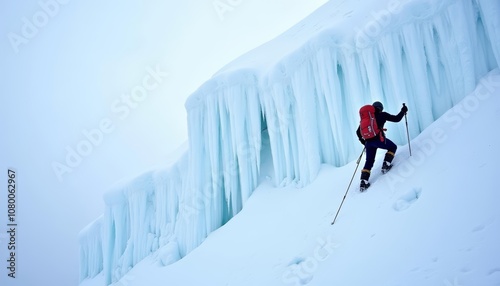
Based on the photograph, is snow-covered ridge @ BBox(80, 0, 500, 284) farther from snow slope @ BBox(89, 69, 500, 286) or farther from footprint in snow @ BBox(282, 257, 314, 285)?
footprint in snow @ BBox(282, 257, 314, 285)

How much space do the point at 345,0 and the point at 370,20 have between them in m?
3.91

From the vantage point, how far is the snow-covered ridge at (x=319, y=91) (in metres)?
7.22

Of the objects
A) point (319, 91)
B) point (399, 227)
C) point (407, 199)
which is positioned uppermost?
point (319, 91)

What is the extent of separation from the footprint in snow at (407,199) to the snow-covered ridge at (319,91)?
2.72m

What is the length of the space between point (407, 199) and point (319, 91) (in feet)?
16.5

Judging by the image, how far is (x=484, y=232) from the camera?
3314mm

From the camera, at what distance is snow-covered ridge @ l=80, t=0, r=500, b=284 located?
7.22m

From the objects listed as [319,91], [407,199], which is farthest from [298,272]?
[319,91]

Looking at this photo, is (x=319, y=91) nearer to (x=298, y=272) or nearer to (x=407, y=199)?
(x=407, y=199)

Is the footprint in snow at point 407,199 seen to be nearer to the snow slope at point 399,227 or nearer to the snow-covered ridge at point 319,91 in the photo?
the snow slope at point 399,227

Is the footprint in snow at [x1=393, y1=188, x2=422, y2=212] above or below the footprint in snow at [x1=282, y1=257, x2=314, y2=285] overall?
above

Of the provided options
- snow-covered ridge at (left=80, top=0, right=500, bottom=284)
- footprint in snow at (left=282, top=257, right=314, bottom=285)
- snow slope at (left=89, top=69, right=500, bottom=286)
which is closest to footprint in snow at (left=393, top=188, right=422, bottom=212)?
snow slope at (left=89, top=69, right=500, bottom=286)

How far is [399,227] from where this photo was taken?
4.38 m

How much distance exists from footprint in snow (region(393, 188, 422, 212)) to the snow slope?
0.05 feet
